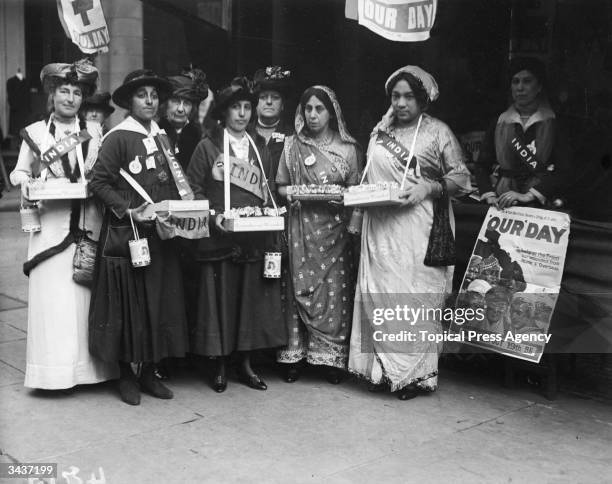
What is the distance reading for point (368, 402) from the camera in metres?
4.73

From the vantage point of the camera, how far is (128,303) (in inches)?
180

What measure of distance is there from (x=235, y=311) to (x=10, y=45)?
12362 mm

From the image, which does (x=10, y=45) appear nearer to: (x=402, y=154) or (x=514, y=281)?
(x=402, y=154)

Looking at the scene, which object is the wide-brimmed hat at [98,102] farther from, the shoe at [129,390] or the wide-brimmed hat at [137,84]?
the shoe at [129,390]

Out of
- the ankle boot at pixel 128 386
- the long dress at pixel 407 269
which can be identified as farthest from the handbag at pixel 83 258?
the long dress at pixel 407 269

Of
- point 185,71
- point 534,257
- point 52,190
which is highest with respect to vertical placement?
point 185,71

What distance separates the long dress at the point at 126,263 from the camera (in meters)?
4.54

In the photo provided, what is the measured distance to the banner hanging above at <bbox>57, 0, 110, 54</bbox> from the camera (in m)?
5.70

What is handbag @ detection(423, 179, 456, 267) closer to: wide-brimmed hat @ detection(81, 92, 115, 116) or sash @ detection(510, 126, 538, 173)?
sash @ detection(510, 126, 538, 173)

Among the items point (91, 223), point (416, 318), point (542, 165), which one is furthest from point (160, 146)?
point (542, 165)

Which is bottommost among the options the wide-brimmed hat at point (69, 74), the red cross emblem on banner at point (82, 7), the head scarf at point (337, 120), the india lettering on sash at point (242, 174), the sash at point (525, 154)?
the india lettering on sash at point (242, 174)

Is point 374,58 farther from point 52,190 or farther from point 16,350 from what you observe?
point 16,350

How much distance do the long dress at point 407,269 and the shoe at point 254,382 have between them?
658 mm

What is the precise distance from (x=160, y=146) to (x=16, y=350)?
2.04 meters
